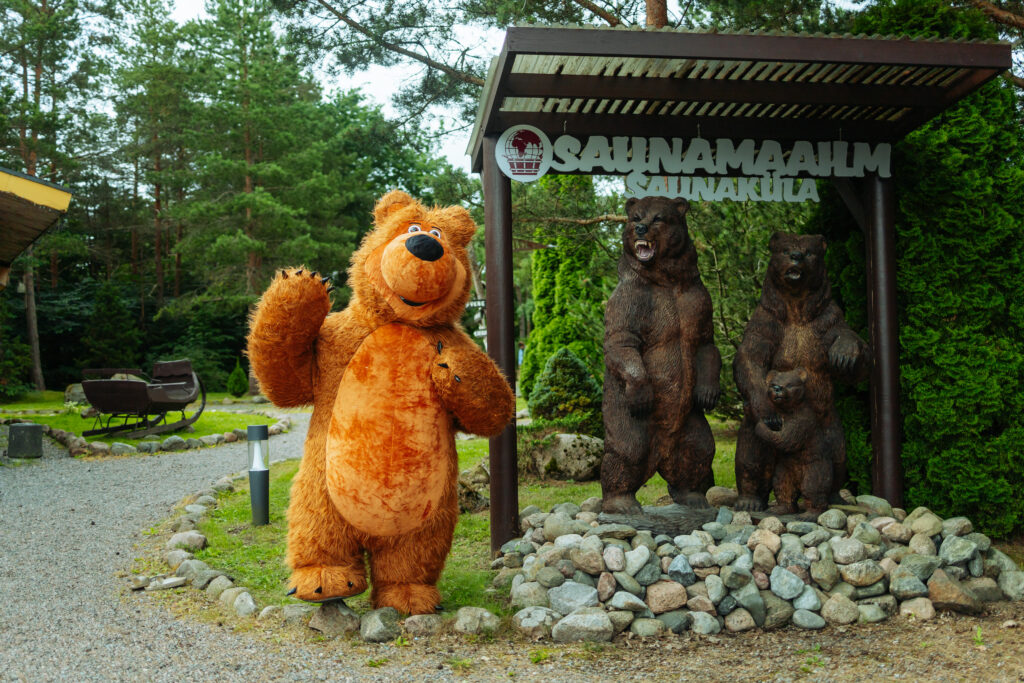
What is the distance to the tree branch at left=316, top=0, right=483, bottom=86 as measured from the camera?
8695mm

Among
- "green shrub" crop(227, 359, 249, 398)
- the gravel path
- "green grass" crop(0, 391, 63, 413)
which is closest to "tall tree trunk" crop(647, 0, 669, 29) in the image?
the gravel path

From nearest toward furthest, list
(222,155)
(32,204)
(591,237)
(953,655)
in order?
(953,655) → (32,204) → (591,237) → (222,155)

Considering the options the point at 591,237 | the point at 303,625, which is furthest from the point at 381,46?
the point at 303,625

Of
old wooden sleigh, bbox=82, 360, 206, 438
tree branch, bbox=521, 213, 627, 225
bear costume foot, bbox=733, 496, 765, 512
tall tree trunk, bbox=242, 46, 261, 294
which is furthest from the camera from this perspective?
tall tree trunk, bbox=242, 46, 261, 294

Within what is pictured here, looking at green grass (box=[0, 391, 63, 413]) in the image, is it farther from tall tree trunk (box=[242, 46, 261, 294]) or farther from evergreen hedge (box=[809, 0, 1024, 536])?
evergreen hedge (box=[809, 0, 1024, 536])

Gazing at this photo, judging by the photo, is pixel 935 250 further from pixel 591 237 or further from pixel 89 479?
pixel 89 479

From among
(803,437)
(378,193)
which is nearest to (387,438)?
(803,437)

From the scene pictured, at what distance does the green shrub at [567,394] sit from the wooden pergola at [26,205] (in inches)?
205

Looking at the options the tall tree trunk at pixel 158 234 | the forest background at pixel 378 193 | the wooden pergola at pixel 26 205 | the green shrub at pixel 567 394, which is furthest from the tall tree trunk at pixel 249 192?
the green shrub at pixel 567 394

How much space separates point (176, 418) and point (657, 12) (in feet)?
36.9

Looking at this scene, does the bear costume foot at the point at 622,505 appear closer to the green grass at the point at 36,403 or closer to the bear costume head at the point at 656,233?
the bear costume head at the point at 656,233

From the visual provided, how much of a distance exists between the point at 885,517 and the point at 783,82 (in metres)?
2.66

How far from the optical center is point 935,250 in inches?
198

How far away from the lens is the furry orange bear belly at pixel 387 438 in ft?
10.9
